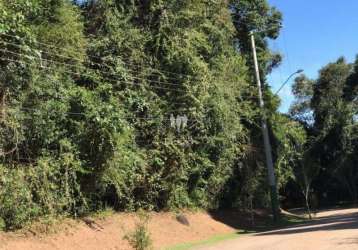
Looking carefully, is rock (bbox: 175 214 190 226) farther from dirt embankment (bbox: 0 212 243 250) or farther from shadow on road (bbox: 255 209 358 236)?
shadow on road (bbox: 255 209 358 236)

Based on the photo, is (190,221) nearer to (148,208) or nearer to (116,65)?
(148,208)

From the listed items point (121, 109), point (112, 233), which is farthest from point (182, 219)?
point (121, 109)

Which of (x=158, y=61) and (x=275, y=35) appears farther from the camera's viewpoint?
(x=275, y=35)

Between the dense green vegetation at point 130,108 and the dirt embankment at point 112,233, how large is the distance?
2.45 feet

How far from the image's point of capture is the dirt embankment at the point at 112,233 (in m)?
18.9

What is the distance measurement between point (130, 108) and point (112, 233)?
6857mm

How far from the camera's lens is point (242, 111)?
34938mm

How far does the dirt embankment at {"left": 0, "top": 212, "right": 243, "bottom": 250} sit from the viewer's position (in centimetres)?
1892

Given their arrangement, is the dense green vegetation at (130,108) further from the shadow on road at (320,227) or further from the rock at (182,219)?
the shadow on road at (320,227)

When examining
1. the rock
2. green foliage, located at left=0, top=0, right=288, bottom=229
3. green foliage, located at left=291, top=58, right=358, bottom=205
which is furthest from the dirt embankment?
green foliage, located at left=291, top=58, right=358, bottom=205

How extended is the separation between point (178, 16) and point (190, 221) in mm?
11013

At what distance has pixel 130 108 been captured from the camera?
88.9ft

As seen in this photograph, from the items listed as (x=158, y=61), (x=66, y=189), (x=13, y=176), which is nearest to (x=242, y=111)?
(x=158, y=61)

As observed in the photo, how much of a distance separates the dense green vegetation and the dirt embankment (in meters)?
0.75
